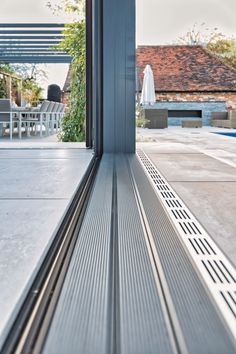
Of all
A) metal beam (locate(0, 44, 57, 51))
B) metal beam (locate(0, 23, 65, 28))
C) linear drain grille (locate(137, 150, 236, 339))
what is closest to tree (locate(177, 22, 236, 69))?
metal beam (locate(0, 44, 57, 51))

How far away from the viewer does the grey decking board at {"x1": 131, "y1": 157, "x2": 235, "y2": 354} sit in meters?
0.71

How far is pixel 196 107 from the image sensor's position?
53.3 ft

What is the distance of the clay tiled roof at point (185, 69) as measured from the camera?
644 inches

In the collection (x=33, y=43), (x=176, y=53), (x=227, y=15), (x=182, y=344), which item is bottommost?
(x=182, y=344)

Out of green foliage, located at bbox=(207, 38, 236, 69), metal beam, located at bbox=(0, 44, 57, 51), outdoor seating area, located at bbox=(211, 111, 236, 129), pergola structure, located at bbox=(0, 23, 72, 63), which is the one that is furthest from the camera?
green foliage, located at bbox=(207, 38, 236, 69)

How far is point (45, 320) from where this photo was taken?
787 mm

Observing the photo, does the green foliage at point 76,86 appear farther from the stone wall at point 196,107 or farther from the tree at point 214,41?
the tree at point 214,41

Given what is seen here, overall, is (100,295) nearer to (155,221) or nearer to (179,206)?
(155,221)

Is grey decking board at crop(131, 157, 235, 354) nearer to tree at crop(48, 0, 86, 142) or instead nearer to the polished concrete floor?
the polished concrete floor

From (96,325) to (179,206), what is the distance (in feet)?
3.67

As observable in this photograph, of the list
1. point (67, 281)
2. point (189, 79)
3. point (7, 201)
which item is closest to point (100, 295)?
point (67, 281)

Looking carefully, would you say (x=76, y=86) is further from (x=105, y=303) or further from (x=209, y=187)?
(x=105, y=303)

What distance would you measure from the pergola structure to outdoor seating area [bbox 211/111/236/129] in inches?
218

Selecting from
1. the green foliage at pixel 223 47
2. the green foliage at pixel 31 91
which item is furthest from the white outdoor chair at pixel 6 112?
the green foliage at pixel 223 47
